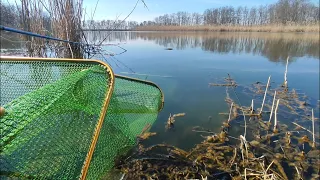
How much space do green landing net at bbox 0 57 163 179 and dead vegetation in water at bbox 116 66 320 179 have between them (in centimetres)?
65

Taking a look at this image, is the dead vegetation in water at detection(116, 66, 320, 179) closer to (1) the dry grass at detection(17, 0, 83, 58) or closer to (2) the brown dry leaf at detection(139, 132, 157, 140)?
(2) the brown dry leaf at detection(139, 132, 157, 140)

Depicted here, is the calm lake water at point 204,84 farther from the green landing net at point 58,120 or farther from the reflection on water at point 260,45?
the green landing net at point 58,120

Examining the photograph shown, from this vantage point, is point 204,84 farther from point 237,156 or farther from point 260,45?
point 260,45

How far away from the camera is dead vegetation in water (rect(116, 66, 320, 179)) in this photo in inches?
91.1

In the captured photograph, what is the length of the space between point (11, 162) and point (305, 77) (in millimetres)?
8373

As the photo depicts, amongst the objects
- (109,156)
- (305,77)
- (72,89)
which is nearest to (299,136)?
(109,156)

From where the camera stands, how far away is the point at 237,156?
8.91 feet

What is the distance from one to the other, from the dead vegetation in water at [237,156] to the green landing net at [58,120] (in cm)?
65

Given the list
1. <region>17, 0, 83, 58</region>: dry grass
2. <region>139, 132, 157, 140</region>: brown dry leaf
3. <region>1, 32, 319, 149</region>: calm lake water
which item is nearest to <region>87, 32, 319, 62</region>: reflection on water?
<region>1, 32, 319, 149</region>: calm lake water

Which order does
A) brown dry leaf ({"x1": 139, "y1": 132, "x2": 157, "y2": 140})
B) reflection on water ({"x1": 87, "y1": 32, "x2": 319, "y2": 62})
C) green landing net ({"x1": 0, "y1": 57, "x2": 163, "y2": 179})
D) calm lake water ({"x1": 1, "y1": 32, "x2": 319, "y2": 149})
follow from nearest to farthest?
green landing net ({"x1": 0, "y1": 57, "x2": 163, "y2": 179})
brown dry leaf ({"x1": 139, "y1": 132, "x2": 157, "y2": 140})
calm lake water ({"x1": 1, "y1": 32, "x2": 319, "y2": 149})
reflection on water ({"x1": 87, "y1": 32, "x2": 319, "y2": 62})

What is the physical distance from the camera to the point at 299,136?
3406 millimetres

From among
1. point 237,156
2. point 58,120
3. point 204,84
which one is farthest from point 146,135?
point 204,84

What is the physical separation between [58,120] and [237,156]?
84.5 inches

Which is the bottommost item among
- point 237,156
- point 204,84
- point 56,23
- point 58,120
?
point 237,156
